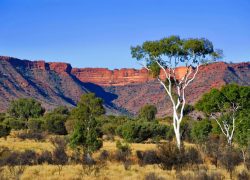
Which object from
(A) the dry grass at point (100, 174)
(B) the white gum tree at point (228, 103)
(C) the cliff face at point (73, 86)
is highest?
(C) the cliff face at point (73, 86)

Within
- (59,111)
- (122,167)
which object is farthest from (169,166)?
(59,111)

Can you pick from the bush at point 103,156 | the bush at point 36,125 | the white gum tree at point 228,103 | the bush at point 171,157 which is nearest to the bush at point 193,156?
the bush at point 171,157

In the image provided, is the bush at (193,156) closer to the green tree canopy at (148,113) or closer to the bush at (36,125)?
the bush at (36,125)

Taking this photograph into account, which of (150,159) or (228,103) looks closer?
(150,159)

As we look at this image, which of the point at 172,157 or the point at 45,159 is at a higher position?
Answer: the point at 172,157

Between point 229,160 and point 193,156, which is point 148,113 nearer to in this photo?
point 193,156

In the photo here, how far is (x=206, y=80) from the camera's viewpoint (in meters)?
146

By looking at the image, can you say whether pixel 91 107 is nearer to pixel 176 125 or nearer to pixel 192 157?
pixel 176 125

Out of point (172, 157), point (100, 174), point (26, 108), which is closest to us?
point (100, 174)

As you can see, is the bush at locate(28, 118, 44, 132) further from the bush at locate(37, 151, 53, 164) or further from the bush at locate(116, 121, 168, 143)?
the bush at locate(37, 151, 53, 164)

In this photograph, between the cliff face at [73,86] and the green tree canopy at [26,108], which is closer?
the green tree canopy at [26,108]

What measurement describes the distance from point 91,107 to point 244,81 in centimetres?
11256

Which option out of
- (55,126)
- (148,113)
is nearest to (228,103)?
(55,126)

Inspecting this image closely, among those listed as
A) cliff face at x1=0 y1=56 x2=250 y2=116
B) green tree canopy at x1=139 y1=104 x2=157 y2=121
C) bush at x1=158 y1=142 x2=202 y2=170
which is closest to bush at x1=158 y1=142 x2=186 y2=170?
bush at x1=158 y1=142 x2=202 y2=170
